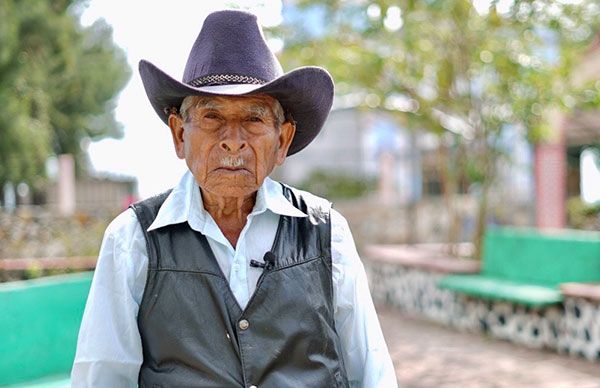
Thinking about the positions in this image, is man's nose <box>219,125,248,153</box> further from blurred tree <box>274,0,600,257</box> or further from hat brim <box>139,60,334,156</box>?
blurred tree <box>274,0,600,257</box>

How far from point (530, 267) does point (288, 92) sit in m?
5.50

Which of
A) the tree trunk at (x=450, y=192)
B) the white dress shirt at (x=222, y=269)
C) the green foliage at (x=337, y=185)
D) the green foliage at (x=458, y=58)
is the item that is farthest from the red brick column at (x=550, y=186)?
the white dress shirt at (x=222, y=269)

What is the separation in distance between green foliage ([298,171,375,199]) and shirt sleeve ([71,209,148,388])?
59.2ft

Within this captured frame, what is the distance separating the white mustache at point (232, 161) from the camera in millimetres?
1854

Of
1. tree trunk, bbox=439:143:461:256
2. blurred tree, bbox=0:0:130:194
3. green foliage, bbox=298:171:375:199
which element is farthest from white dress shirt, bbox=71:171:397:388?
green foliage, bbox=298:171:375:199

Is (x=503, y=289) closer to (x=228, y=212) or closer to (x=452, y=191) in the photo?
(x=452, y=191)

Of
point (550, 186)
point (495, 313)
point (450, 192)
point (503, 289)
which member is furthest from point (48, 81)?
point (503, 289)

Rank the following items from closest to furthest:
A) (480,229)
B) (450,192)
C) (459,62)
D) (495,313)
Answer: (495,313)
(459,62)
(480,229)
(450,192)

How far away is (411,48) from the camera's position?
7.20 meters

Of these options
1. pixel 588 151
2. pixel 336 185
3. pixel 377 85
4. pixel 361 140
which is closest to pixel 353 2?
pixel 377 85

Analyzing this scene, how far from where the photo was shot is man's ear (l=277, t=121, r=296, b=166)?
2020mm

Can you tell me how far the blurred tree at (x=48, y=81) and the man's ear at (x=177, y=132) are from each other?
1117cm

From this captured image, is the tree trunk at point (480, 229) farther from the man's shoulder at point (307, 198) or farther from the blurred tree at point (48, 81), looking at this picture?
the blurred tree at point (48, 81)

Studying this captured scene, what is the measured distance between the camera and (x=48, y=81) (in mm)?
15055
